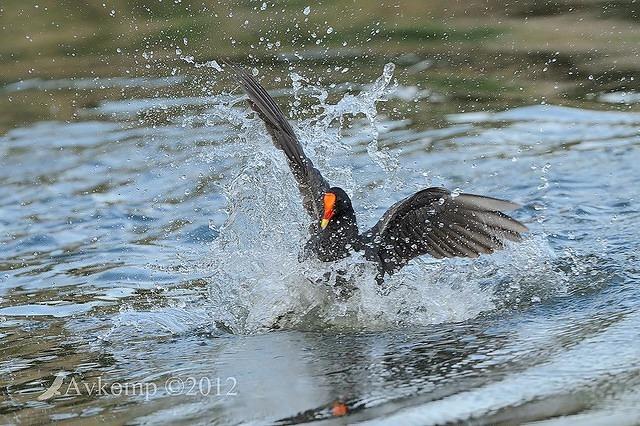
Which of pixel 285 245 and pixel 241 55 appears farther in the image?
pixel 241 55

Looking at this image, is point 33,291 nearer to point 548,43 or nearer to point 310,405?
point 310,405

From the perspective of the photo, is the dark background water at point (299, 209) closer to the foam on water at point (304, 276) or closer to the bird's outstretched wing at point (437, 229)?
the foam on water at point (304, 276)

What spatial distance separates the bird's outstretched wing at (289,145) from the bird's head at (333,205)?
28cm

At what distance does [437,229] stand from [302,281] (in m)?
0.70

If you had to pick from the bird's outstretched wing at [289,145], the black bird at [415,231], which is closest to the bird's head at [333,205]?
the black bird at [415,231]

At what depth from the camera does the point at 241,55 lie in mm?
10469

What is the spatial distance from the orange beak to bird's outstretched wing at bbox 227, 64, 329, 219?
1.03 ft

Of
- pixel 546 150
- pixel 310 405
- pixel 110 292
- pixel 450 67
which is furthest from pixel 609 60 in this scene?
pixel 310 405

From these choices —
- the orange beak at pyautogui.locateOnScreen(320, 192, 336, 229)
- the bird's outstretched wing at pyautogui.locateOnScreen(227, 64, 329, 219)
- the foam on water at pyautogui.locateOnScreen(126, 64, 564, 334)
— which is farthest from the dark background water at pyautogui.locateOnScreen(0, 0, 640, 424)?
the orange beak at pyautogui.locateOnScreen(320, 192, 336, 229)

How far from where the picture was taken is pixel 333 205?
534 centimetres

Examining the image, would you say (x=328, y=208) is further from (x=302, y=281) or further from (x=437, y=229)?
(x=437, y=229)

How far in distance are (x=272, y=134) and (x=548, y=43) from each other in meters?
4.97

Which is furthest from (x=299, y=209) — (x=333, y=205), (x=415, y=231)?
(x=415, y=231)

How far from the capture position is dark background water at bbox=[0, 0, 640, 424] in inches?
164
